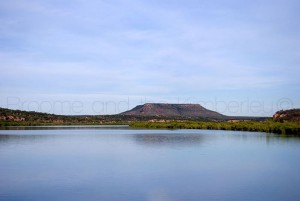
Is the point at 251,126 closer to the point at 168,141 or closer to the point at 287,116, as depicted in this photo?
the point at 287,116

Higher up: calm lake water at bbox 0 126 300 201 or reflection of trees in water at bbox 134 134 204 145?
reflection of trees in water at bbox 134 134 204 145

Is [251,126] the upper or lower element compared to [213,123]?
lower

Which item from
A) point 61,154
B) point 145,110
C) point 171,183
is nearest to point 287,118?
point 61,154

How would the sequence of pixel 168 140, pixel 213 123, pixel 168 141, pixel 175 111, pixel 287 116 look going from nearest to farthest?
pixel 168 141, pixel 168 140, pixel 287 116, pixel 213 123, pixel 175 111

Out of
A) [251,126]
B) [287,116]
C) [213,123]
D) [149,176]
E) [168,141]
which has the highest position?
[287,116]

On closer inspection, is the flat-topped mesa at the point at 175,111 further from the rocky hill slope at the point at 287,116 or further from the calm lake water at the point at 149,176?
the calm lake water at the point at 149,176

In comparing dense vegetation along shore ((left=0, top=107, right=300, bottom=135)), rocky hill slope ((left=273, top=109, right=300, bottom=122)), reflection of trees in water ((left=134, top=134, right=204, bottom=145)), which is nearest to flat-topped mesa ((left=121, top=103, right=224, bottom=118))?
dense vegetation along shore ((left=0, top=107, right=300, bottom=135))

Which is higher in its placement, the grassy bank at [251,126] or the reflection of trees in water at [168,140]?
the grassy bank at [251,126]

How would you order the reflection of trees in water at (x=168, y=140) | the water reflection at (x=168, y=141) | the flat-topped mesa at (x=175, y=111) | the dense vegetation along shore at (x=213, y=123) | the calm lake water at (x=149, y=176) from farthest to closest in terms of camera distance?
the flat-topped mesa at (x=175, y=111) → the dense vegetation along shore at (x=213, y=123) → the reflection of trees in water at (x=168, y=140) → the water reflection at (x=168, y=141) → the calm lake water at (x=149, y=176)

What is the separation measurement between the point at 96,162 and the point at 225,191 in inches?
334

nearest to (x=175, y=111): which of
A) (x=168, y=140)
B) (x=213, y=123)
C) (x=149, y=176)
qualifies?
(x=213, y=123)

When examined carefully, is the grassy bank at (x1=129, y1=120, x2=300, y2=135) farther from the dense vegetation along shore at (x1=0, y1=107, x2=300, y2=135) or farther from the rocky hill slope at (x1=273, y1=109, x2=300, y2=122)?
the rocky hill slope at (x1=273, y1=109, x2=300, y2=122)

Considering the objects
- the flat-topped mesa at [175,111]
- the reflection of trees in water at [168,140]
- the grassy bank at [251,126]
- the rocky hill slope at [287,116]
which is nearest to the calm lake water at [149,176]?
the reflection of trees in water at [168,140]

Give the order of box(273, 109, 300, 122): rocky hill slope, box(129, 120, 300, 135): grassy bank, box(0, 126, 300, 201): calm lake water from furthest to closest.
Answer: box(273, 109, 300, 122): rocky hill slope, box(129, 120, 300, 135): grassy bank, box(0, 126, 300, 201): calm lake water
